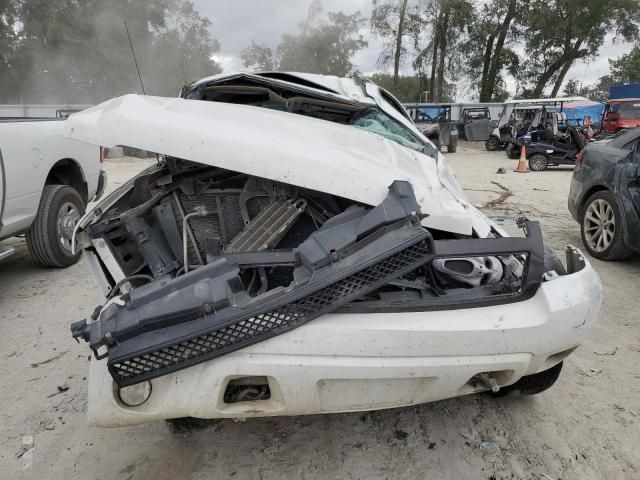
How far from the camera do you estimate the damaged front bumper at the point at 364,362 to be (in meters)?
1.61

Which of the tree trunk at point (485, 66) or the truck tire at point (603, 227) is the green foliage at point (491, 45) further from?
the truck tire at point (603, 227)

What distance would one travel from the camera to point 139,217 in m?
2.44

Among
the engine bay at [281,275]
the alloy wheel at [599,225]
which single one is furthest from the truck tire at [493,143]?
the engine bay at [281,275]

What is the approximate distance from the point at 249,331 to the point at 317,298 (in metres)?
0.26

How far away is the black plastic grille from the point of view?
1.58 meters

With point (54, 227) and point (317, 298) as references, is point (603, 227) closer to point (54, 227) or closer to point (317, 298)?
point (317, 298)

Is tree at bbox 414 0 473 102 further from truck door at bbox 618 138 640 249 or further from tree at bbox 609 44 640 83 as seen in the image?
truck door at bbox 618 138 640 249

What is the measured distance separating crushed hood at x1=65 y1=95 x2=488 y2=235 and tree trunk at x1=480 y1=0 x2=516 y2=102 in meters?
31.4

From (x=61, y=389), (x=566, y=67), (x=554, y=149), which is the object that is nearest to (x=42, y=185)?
(x=61, y=389)

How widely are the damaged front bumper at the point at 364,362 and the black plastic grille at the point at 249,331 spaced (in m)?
0.05

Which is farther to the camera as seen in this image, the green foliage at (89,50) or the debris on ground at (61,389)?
the green foliage at (89,50)

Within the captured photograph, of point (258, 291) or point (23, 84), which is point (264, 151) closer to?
point (258, 291)

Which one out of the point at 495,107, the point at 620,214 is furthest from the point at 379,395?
the point at 495,107

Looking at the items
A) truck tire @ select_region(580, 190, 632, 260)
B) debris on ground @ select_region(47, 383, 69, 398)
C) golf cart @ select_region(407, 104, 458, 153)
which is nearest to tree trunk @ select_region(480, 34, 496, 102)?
golf cart @ select_region(407, 104, 458, 153)
